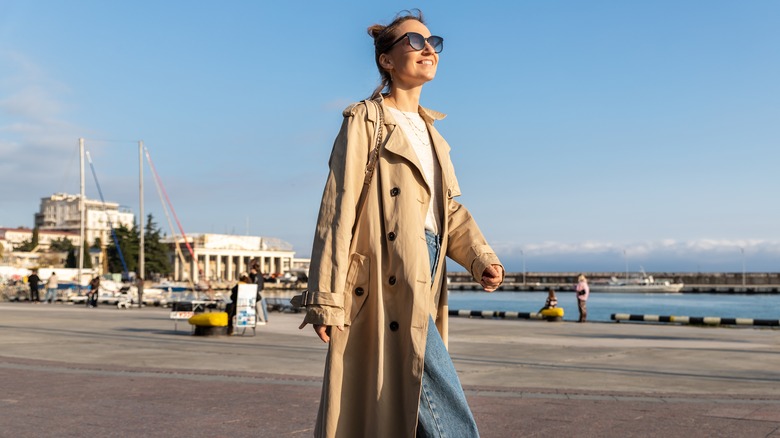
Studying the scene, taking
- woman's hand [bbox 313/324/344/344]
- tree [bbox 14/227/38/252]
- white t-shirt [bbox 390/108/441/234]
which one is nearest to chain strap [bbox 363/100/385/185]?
white t-shirt [bbox 390/108/441/234]

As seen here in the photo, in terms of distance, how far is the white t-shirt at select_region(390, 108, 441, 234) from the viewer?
315cm

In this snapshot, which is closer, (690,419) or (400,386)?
(400,386)

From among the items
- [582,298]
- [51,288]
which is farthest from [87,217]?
[582,298]

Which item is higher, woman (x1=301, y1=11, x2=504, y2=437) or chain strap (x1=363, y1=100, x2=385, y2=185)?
chain strap (x1=363, y1=100, x2=385, y2=185)

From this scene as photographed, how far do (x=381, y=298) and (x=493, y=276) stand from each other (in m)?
0.51

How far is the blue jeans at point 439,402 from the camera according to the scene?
2.84 meters

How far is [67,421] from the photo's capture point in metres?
5.68

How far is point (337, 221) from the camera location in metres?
2.92

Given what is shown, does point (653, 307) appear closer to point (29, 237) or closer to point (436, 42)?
point (436, 42)

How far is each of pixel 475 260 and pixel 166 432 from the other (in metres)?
2.99

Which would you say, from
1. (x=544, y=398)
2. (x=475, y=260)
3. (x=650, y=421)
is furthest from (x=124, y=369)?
(x=475, y=260)

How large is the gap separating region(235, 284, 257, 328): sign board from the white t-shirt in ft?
40.8

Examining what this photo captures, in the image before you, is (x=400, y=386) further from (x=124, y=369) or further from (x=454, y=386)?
(x=124, y=369)

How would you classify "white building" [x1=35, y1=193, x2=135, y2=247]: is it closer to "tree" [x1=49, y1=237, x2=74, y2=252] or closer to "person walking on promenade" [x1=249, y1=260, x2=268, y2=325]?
"tree" [x1=49, y1=237, x2=74, y2=252]
